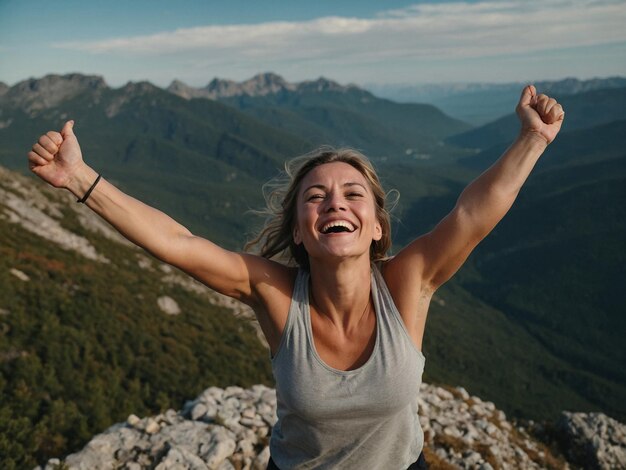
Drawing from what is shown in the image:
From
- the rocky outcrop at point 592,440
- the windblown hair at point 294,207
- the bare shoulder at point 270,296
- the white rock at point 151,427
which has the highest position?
the windblown hair at point 294,207

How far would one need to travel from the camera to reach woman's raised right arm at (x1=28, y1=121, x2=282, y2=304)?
362cm

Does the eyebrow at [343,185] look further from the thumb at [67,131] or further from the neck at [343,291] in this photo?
the thumb at [67,131]

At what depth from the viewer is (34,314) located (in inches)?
1181

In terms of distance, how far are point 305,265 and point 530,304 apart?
212 meters

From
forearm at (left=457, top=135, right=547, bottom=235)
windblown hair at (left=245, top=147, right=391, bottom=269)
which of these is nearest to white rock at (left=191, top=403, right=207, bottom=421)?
windblown hair at (left=245, top=147, right=391, bottom=269)

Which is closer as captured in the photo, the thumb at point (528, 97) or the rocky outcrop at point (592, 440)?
the thumb at point (528, 97)

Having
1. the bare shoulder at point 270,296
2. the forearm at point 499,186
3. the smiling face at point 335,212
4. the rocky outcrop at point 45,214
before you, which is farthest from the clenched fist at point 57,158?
the rocky outcrop at point 45,214

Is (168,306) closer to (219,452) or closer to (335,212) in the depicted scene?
(219,452)

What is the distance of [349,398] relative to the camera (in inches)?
143

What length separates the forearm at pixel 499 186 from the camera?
373 centimetres

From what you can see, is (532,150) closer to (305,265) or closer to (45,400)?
(305,265)

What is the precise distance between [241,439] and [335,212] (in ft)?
24.8

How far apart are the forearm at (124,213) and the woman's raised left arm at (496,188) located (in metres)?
2.10

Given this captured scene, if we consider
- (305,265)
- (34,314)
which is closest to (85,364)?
(34,314)
